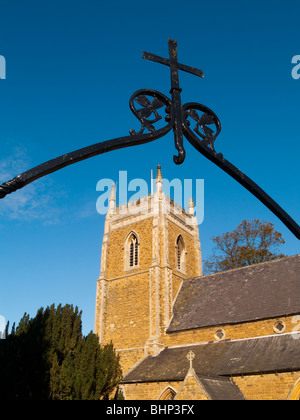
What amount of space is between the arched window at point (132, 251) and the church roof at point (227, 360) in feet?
20.5

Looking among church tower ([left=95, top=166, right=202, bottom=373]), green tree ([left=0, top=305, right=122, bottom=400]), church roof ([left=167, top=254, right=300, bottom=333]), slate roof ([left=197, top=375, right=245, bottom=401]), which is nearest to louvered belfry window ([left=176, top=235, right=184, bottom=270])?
church tower ([left=95, top=166, right=202, bottom=373])

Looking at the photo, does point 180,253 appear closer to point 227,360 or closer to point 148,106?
point 227,360

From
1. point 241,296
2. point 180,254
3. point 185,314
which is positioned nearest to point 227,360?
point 241,296

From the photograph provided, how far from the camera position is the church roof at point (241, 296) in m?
18.6

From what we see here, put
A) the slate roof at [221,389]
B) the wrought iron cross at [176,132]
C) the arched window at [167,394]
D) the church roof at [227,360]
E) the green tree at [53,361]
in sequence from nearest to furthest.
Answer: the wrought iron cross at [176,132] < the green tree at [53,361] < the slate roof at [221,389] < the church roof at [227,360] < the arched window at [167,394]

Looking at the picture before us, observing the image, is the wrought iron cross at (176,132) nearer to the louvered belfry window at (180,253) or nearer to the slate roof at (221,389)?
the slate roof at (221,389)

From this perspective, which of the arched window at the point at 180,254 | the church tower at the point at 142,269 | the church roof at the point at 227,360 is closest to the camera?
the church roof at the point at 227,360

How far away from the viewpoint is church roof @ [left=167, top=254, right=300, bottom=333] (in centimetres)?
1858

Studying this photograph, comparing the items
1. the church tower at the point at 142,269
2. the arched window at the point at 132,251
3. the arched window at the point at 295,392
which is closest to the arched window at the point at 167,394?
the church tower at the point at 142,269

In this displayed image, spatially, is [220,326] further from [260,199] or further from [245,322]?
[260,199]

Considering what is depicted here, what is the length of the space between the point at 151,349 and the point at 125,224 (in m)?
8.70

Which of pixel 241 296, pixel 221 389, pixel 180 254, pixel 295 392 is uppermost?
pixel 180 254

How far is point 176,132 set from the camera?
3.16 meters

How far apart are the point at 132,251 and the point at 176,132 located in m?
22.5
